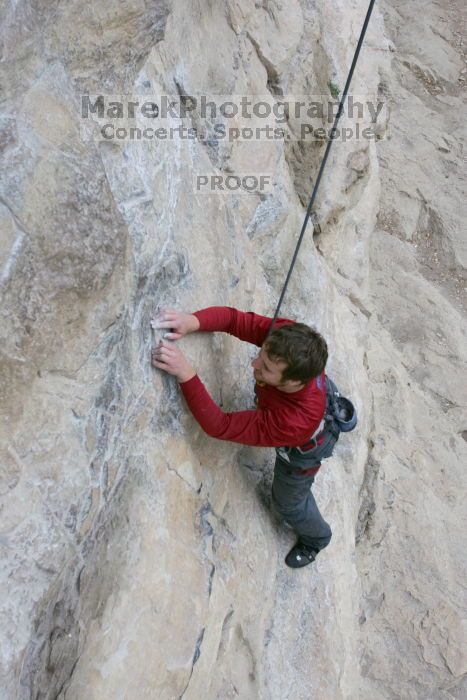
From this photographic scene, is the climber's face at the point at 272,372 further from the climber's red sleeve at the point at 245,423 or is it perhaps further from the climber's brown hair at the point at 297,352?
the climber's red sleeve at the point at 245,423

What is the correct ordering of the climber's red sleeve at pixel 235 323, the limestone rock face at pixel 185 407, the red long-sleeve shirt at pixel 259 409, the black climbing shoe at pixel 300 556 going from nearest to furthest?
the limestone rock face at pixel 185 407
the red long-sleeve shirt at pixel 259 409
the climber's red sleeve at pixel 235 323
the black climbing shoe at pixel 300 556

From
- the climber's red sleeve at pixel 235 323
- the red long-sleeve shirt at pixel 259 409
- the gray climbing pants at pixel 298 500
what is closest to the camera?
the red long-sleeve shirt at pixel 259 409

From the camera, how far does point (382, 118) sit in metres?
5.59

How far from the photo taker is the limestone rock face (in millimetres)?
1681

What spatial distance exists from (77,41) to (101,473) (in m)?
1.28

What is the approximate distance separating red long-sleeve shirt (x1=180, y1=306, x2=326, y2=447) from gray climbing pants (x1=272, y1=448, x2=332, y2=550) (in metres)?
0.19

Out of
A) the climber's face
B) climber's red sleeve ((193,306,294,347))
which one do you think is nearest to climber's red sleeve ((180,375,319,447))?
the climber's face

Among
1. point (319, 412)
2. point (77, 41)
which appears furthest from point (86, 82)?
point (319, 412)

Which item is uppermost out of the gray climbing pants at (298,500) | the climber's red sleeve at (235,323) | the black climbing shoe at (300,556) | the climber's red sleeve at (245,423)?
the climber's red sleeve at (235,323)

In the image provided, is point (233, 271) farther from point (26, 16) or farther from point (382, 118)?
point (382, 118)

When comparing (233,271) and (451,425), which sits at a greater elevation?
(233,271)

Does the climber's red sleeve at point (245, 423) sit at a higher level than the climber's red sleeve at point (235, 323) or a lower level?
lower

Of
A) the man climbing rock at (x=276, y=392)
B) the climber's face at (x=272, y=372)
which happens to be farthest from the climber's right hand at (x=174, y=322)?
the climber's face at (x=272, y=372)

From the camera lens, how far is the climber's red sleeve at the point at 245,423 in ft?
7.24
